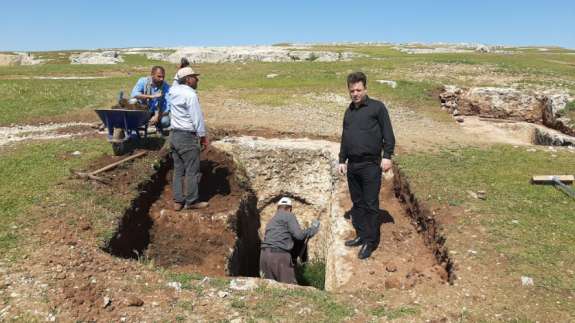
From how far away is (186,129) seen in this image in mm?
7918

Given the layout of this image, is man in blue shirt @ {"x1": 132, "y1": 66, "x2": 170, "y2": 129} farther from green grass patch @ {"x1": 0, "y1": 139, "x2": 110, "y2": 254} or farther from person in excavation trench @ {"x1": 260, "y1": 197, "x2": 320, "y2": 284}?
person in excavation trench @ {"x1": 260, "y1": 197, "x2": 320, "y2": 284}

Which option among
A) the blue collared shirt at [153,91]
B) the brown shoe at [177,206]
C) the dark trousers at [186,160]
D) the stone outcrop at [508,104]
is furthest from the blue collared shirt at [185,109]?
the stone outcrop at [508,104]

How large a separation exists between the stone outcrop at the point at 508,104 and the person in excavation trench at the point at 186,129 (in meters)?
13.1

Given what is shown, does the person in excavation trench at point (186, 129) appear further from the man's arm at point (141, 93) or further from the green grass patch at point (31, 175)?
the man's arm at point (141, 93)

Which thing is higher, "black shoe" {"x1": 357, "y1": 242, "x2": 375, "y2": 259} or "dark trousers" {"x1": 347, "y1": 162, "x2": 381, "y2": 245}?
"dark trousers" {"x1": 347, "y1": 162, "x2": 381, "y2": 245}

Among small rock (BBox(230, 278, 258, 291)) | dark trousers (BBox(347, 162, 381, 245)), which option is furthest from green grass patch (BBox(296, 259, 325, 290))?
small rock (BBox(230, 278, 258, 291))

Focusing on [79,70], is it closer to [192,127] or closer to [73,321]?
[192,127]

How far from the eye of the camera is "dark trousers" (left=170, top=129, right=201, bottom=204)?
8023 millimetres

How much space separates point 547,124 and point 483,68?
8.81 meters

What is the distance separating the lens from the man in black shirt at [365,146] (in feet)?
21.0

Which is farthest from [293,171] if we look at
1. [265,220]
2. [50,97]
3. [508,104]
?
[50,97]

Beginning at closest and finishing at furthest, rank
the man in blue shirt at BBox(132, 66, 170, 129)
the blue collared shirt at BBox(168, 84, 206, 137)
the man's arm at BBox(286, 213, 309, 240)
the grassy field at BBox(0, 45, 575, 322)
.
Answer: the grassy field at BBox(0, 45, 575, 322) < the blue collared shirt at BBox(168, 84, 206, 137) < the man's arm at BBox(286, 213, 309, 240) < the man in blue shirt at BBox(132, 66, 170, 129)

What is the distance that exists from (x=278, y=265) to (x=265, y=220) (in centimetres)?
469

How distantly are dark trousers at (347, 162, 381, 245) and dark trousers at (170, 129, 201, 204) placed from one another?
9.62ft
